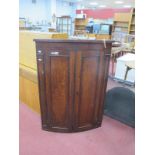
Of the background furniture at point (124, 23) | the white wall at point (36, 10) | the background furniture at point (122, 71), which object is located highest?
the white wall at point (36, 10)

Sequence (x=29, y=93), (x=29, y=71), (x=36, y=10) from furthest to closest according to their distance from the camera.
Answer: (x=36, y=10) → (x=29, y=93) → (x=29, y=71)

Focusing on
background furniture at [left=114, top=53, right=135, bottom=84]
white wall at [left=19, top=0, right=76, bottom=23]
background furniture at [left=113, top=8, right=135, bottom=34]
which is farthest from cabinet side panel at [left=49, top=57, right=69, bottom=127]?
white wall at [left=19, top=0, right=76, bottom=23]

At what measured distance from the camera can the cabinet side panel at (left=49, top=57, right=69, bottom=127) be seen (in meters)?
2.03

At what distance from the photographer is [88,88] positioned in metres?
2.17

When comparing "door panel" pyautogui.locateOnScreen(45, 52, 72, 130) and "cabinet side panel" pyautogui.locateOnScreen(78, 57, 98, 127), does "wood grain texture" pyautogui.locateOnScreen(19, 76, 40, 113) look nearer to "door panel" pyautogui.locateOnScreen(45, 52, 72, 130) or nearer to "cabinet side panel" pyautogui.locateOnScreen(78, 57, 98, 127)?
"door panel" pyautogui.locateOnScreen(45, 52, 72, 130)

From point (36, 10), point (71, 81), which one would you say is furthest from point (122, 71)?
point (36, 10)

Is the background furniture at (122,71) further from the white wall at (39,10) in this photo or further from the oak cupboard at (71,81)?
the white wall at (39,10)

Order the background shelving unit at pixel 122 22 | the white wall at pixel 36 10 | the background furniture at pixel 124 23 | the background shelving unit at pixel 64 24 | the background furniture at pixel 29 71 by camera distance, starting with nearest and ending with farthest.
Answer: the background furniture at pixel 29 71 < the background furniture at pixel 124 23 < the background shelving unit at pixel 122 22 < the background shelving unit at pixel 64 24 < the white wall at pixel 36 10

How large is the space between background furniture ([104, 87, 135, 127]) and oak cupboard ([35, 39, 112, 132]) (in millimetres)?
404

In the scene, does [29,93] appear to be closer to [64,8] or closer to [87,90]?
[87,90]

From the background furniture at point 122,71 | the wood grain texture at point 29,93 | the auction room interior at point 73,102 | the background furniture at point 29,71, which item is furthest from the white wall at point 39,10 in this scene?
the auction room interior at point 73,102

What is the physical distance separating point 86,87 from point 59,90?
297mm

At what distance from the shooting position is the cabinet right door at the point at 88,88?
2.05 metres
